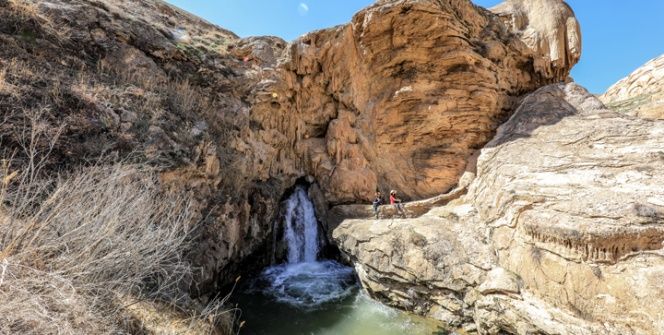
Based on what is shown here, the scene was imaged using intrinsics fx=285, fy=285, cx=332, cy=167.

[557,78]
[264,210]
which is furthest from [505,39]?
[264,210]

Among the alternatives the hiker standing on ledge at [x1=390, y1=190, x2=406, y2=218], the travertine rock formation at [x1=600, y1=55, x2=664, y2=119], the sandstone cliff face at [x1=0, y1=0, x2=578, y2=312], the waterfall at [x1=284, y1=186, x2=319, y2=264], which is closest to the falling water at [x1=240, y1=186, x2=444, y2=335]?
the waterfall at [x1=284, y1=186, x2=319, y2=264]

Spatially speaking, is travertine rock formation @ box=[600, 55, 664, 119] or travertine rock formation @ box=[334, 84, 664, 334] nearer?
travertine rock formation @ box=[334, 84, 664, 334]

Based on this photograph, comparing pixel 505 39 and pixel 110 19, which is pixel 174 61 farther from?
pixel 505 39

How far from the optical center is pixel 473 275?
6.67m

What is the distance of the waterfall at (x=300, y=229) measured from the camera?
1141cm

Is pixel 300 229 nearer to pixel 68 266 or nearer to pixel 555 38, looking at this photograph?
pixel 68 266

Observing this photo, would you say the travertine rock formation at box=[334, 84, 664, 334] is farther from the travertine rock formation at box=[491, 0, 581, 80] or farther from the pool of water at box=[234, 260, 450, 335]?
the travertine rock formation at box=[491, 0, 581, 80]

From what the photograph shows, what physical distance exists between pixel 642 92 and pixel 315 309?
2209cm

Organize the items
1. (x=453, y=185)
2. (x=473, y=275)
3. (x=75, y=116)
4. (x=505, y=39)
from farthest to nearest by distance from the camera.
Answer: (x=505, y=39) < (x=453, y=185) < (x=473, y=275) < (x=75, y=116)

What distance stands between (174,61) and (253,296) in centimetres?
926

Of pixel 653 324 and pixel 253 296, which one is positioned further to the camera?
pixel 253 296

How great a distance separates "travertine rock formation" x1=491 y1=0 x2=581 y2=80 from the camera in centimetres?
1141

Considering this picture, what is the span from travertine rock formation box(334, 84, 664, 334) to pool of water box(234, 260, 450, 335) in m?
0.57

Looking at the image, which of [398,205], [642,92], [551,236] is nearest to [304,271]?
[398,205]
